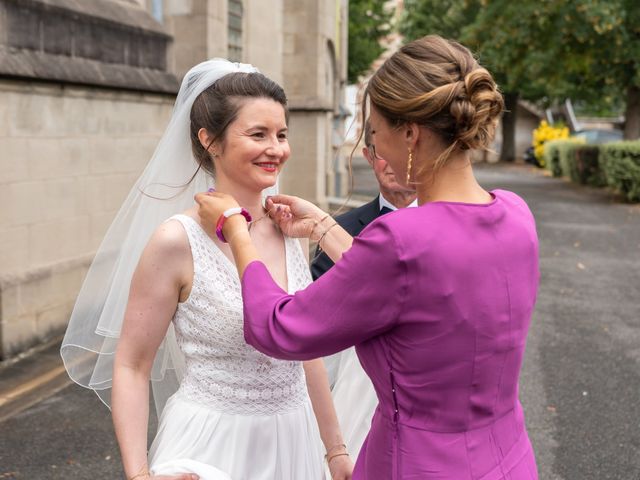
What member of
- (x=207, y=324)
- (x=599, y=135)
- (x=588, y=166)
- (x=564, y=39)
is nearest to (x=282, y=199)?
(x=207, y=324)

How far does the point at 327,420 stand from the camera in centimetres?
263

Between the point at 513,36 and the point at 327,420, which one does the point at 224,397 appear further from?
the point at 513,36

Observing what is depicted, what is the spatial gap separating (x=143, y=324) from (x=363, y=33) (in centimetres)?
2981

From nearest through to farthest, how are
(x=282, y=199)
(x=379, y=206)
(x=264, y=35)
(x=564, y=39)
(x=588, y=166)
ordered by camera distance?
(x=282, y=199) < (x=379, y=206) < (x=264, y=35) < (x=564, y=39) < (x=588, y=166)

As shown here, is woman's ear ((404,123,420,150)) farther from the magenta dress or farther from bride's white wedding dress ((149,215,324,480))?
bride's white wedding dress ((149,215,324,480))

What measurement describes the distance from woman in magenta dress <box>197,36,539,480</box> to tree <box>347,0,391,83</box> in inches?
1142

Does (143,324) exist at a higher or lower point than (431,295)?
lower

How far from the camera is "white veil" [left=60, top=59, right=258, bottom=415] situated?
274cm

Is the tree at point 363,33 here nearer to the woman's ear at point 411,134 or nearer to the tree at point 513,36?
the tree at point 513,36

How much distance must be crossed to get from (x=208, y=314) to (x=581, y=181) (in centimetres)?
2558

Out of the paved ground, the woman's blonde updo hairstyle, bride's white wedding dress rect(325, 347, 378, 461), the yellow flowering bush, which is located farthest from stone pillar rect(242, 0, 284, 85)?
the yellow flowering bush

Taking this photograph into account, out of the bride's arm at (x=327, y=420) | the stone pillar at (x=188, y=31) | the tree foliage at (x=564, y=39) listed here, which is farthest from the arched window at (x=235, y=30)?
the bride's arm at (x=327, y=420)

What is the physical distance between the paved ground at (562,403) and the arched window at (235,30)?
6.00m

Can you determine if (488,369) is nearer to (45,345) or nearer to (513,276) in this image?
(513,276)
